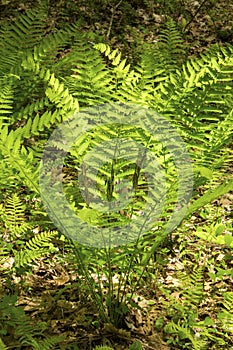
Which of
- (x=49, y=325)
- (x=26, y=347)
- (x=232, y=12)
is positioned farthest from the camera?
(x=232, y=12)

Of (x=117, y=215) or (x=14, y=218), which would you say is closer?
(x=117, y=215)

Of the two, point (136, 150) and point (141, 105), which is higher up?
point (141, 105)

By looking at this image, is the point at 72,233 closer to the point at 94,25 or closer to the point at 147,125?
the point at 147,125

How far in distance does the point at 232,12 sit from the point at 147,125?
4775 millimetres

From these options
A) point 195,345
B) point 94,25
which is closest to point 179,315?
point 195,345

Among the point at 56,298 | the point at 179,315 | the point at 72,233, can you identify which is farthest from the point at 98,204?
the point at 179,315

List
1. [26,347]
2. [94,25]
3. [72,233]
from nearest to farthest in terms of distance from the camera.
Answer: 1. [72,233]
2. [26,347]
3. [94,25]

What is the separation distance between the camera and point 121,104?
1909 mm

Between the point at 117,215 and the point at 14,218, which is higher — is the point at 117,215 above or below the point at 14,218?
above

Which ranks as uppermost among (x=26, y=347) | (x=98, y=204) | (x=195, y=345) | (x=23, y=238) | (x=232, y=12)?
(x=232, y=12)

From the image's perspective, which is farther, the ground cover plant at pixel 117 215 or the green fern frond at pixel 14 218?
the green fern frond at pixel 14 218

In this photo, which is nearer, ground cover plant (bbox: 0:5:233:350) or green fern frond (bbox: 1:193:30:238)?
ground cover plant (bbox: 0:5:233:350)

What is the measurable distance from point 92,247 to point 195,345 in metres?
0.59

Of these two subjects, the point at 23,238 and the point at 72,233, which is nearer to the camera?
the point at 72,233
